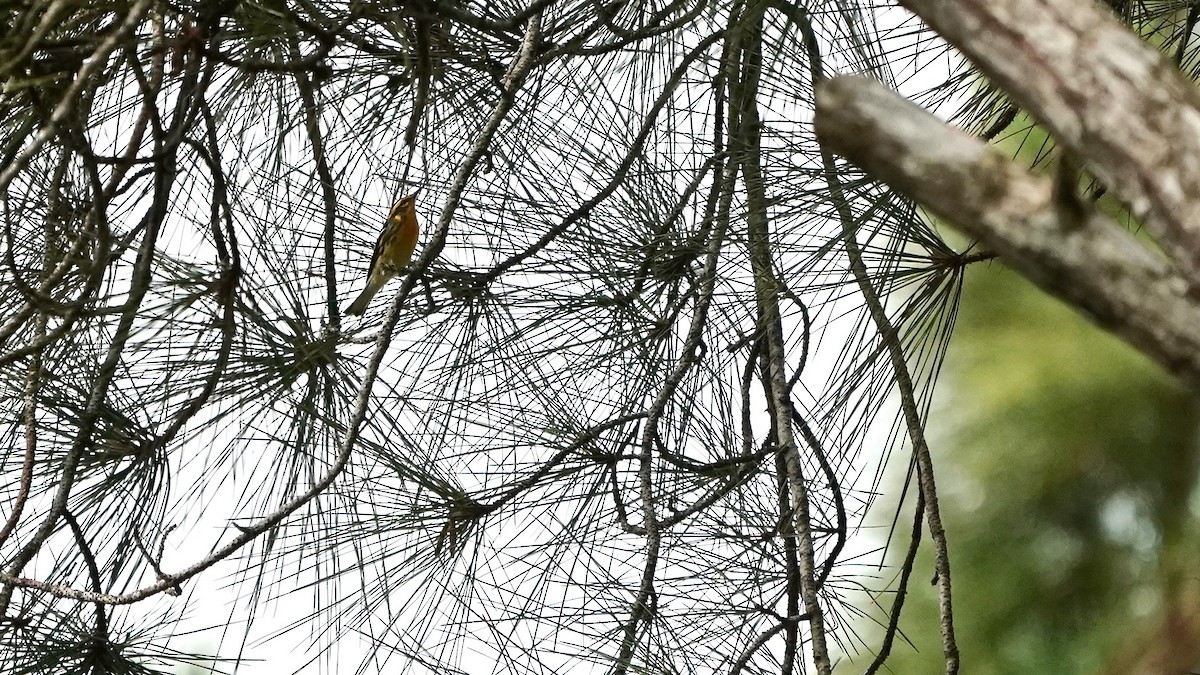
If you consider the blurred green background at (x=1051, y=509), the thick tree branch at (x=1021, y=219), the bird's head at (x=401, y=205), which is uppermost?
the blurred green background at (x=1051, y=509)

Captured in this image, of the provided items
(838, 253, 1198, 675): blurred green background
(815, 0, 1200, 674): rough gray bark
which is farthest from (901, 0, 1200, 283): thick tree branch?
(838, 253, 1198, 675): blurred green background

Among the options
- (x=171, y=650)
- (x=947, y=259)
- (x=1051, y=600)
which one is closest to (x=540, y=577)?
(x=171, y=650)

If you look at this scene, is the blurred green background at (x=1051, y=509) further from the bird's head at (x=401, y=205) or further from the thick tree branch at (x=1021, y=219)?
the thick tree branch at (x=1021, y=219)

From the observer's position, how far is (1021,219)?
1.41ft

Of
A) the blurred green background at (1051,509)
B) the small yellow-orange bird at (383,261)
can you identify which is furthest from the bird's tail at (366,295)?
the blurred green background at (1051,509)

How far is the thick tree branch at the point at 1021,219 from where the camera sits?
1.32 ft

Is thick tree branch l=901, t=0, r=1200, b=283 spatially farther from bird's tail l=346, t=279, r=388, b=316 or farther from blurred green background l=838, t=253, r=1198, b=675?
blurred green background l=838, t=253, r=1198, b=675

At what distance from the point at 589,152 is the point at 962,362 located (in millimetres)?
3659

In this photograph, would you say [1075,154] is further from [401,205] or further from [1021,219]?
[401,205]

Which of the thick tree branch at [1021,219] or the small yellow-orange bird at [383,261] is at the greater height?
the small yellow-orange bird at [383,261]

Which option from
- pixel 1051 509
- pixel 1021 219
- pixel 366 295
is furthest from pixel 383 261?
pixel 1051 509

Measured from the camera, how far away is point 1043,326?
4.45 metres

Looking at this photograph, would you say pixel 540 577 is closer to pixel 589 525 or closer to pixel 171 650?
pixel 589 525

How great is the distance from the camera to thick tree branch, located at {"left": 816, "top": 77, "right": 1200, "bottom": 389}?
1.32 ft
